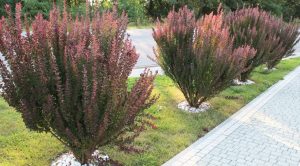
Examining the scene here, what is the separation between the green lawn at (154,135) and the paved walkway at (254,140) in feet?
0.69

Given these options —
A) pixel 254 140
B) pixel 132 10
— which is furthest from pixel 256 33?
pixel 132 10

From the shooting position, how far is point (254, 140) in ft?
21.9

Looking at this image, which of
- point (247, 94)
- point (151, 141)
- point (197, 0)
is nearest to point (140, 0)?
point (197, 0)

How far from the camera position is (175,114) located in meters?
7.88

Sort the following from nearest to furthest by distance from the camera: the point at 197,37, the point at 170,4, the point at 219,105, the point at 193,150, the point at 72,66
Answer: the point at 72,66
the point at 193,150
the point at 197,37
the point at 219,105
the point at 170,4

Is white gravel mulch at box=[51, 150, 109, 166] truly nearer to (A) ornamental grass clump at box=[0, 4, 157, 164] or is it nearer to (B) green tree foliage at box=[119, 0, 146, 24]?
(A) ornamental grass clump at box=[0, 4, 157, 164]

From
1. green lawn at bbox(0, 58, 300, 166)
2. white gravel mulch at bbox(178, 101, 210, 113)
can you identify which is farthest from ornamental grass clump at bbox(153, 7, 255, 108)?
green lawn at bbox(0, 58, 300, 166)

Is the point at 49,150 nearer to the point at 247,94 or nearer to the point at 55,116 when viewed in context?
the point at 55,116

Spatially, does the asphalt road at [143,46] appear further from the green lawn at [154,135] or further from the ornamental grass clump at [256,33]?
the green lawn at [154,135]

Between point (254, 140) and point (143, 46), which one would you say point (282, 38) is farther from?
point (254, 140)

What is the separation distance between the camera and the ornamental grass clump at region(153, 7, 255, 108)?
7.55 metres

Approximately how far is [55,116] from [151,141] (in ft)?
7.59

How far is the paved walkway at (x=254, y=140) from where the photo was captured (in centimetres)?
580

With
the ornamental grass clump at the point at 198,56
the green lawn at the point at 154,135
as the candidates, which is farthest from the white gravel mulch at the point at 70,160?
the ornamental grass clump at the point at 198,56
